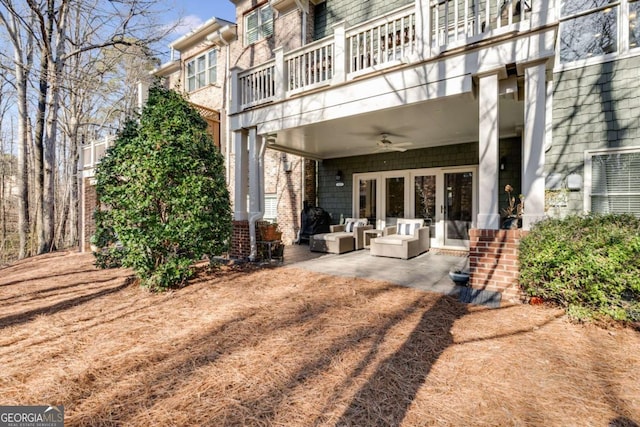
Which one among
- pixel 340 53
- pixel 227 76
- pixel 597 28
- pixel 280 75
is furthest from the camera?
pixel 227 76

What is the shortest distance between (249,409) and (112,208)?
12.9 feet

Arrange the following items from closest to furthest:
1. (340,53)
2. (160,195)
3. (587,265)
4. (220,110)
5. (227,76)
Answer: (587,265) < (160,195) < (340,53) < (227,76) < (220,110)

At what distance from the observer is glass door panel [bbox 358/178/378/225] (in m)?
8.97

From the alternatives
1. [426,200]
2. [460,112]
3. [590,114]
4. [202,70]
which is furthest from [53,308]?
[202,70]

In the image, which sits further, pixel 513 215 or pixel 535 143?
pixel 513 215

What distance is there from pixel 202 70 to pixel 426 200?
1059 cm

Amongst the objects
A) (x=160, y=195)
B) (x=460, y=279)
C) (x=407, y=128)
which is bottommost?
(x=460, y=279)

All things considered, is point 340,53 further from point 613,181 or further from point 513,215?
point 613,181

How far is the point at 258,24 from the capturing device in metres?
10.4

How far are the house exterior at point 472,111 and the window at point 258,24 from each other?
1.84 m

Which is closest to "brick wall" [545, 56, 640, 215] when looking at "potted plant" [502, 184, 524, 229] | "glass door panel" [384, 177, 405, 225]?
"potted plant" [502, 184, 524, 229]

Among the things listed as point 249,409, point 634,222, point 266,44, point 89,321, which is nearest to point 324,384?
point 249,409

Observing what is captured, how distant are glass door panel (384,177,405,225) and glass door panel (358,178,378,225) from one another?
0.38m

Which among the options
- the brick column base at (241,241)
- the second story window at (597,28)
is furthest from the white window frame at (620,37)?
the brick column base at (241,241)
